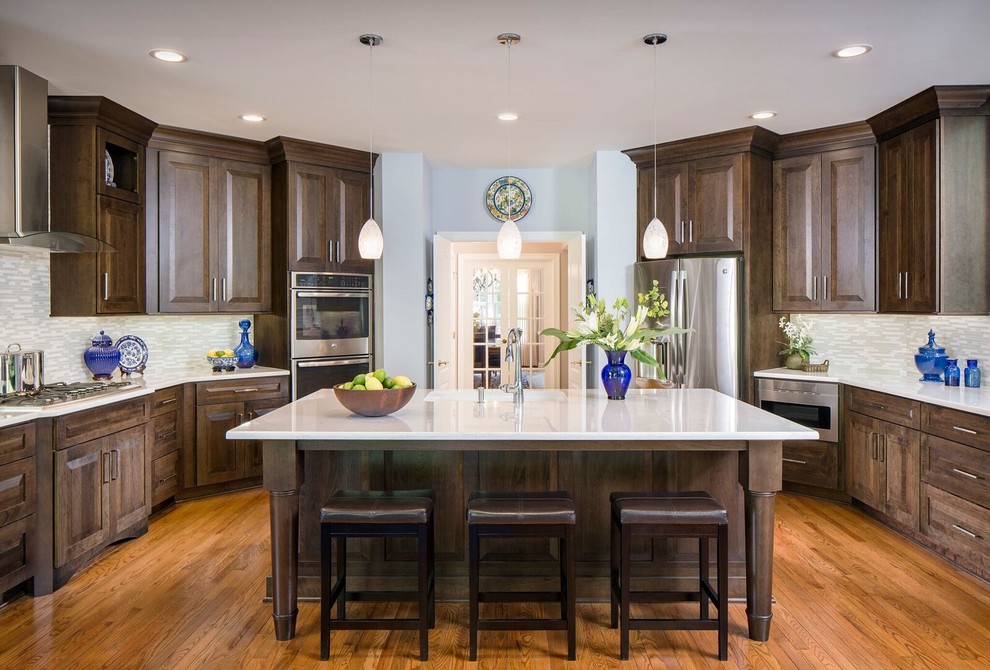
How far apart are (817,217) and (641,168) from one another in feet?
4.39

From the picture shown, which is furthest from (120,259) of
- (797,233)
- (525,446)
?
(797,233)

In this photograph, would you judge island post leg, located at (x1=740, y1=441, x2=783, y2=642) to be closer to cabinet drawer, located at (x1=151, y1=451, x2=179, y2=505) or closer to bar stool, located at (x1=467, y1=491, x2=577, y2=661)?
bar stool, located at (x1=467, y1=491, x2=577, y2=661)

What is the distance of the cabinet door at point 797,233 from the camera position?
4.76 m

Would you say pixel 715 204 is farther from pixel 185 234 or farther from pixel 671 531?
pixel 185 234

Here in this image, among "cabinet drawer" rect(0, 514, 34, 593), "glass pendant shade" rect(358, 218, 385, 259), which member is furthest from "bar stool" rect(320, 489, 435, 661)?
"cabinet drawer" rect(0, 514, 34, 593)

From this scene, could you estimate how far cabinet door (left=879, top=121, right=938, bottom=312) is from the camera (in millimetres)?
3967

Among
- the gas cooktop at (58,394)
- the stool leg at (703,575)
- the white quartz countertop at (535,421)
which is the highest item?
the gas cooktop at (58,394)

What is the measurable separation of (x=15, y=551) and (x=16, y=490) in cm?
28

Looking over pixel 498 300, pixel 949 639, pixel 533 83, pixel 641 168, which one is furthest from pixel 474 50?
pixel 498 300

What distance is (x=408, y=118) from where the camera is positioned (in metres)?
4.36

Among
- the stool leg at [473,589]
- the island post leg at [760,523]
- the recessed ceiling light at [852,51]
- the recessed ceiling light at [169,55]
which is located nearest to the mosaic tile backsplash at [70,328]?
the recessed ceiling light at [169,55]

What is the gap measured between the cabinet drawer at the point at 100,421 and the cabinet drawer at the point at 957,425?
4446 mm

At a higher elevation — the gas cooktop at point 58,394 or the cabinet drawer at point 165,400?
the gas cooktop at point 58,394

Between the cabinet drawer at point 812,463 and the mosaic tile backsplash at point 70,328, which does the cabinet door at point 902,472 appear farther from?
the mosaic tile backsplash at point 70,328
